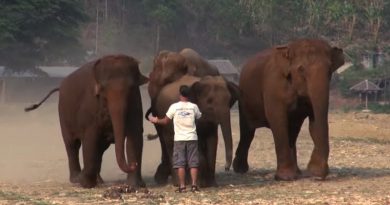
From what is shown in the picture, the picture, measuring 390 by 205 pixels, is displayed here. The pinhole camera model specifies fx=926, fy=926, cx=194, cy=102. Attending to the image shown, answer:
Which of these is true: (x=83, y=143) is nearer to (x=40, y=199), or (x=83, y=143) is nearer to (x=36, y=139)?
(x=40, y=199)

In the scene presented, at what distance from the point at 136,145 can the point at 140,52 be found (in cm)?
8381

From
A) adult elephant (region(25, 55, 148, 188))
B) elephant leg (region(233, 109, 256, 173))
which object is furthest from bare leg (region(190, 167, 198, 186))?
elephant leg (region(233, 109, 256, 173))

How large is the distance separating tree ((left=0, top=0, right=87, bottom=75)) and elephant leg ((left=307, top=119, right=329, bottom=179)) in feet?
123

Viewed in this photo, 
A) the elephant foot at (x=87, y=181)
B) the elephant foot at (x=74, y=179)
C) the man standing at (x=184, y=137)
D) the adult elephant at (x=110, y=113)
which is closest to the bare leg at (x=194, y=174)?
the man standing at (x=184, y=137)

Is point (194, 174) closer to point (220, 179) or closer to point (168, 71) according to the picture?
point (168, 71)

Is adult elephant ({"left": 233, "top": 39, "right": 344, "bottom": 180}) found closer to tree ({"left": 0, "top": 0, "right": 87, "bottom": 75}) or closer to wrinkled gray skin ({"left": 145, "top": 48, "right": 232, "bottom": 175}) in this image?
wrinkled gray skin ({"left": 145, "top": 48, "right": 232, "bottom": 175})

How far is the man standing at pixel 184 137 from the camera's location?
48.2 feet

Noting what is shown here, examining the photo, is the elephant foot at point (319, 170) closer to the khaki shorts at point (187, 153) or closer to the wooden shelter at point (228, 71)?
the khaki shorts at point (187, 153)

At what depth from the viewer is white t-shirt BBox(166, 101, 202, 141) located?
14.7 meters

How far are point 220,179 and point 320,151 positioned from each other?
2326 millimetres

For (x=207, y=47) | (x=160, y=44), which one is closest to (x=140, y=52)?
(x=160, y=44)

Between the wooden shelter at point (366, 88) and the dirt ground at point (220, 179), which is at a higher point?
the wooden shelter at point (366, 88)

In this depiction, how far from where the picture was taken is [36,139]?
31500 mm

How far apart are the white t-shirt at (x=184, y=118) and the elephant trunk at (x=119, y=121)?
0.75 meters
